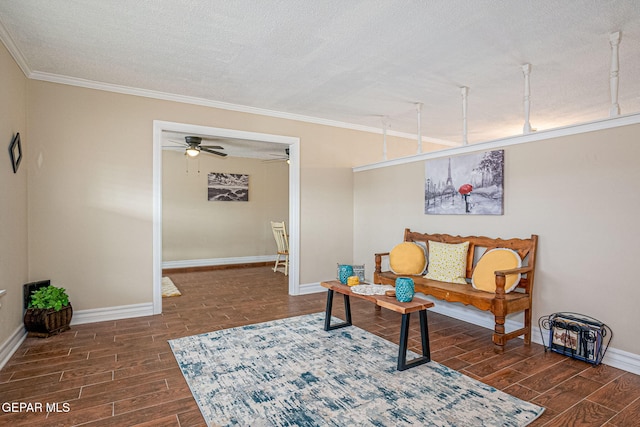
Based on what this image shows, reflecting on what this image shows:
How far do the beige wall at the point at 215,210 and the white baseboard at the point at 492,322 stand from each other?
10.9 ft

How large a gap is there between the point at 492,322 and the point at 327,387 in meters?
2.16

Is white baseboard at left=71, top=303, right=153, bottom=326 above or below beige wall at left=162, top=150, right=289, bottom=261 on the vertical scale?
below

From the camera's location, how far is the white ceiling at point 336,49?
2.41m

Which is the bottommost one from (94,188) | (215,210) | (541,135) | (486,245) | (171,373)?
(171,373)

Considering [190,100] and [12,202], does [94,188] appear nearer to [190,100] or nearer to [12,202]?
[12,202]

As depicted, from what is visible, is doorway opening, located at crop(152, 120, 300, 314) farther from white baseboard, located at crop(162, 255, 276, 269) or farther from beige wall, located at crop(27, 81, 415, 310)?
white baseboard, located at crop(162, 255, 276, 269)

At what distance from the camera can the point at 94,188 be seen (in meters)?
3.81

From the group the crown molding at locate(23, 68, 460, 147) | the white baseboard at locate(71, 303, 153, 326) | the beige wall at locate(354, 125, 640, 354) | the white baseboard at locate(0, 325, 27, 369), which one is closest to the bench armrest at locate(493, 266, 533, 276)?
the beige wall at locate(354, 125, 640, 354)

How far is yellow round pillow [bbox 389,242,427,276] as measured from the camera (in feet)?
13.6

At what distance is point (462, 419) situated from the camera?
1.99 meters

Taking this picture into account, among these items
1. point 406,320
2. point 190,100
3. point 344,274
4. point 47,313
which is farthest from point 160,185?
point 406,320

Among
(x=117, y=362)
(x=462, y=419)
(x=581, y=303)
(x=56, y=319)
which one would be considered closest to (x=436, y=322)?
(x=581, y=303)

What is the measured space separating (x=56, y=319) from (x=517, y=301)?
4.31 meters

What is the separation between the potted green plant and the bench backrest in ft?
12.7
